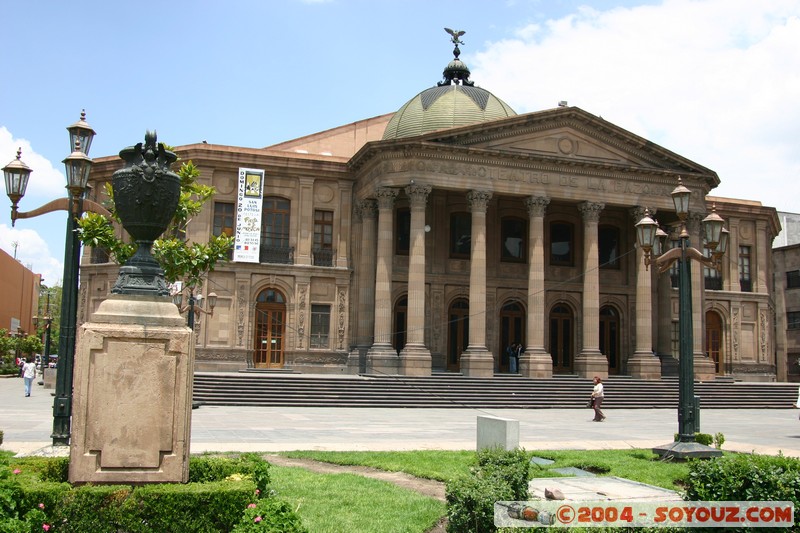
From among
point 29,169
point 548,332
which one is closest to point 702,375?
point 548,332

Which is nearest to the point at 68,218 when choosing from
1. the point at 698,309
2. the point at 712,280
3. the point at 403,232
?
the point at 403,232

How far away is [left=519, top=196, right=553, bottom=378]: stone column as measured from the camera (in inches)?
1348

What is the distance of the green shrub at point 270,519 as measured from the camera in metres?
6.49

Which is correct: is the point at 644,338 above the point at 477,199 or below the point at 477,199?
below

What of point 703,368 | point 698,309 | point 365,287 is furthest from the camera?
point 698,309

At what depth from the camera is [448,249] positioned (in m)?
38.7

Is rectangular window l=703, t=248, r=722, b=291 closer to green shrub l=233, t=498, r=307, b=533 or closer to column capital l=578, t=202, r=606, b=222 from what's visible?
column capital l=578, t=202, r=606, b=222

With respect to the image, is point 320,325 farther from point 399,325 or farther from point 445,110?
point 445,110

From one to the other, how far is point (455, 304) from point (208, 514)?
32081 millimetres

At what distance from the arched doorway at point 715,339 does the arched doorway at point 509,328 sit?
1262 cm

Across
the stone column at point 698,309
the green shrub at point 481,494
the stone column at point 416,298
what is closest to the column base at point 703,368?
the stone column at point 698,309

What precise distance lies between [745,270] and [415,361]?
80.2ft

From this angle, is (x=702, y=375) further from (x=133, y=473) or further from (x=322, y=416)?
(x=133, y=473)

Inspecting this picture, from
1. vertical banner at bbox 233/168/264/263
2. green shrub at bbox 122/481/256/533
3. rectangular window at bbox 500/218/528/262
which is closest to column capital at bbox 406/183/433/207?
rectangular window at bbox 500/218/528/262
